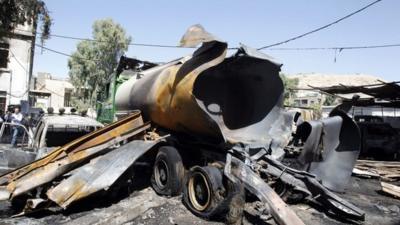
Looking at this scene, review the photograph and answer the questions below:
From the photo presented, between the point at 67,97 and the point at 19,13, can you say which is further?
the point at 67,97

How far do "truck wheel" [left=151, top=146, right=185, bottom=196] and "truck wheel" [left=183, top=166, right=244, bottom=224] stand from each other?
41 centimetres

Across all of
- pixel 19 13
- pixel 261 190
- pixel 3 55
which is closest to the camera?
pixel 261 190

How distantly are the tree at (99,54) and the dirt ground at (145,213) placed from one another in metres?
Result: 34.7

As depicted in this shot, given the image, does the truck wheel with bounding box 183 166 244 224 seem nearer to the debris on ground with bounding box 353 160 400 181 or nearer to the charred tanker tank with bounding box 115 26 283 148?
the charred tanker tank with bounding box 115 26 283 148

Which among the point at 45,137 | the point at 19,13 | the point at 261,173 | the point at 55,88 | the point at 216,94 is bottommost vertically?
the point at 55,88

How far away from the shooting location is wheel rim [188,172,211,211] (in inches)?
263

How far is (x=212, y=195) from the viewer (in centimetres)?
645

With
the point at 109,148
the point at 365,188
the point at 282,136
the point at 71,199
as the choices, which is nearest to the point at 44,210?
the point at 71,199

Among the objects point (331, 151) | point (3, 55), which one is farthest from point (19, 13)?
point (3, 55)

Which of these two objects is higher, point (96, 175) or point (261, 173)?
point (261, 173)

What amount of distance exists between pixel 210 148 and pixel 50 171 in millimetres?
2830

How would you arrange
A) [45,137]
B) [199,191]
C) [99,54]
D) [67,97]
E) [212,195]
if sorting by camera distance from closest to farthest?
[212,195] → [199,191] → [45,137] → [99,54] → [67,97]

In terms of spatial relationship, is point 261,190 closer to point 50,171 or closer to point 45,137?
point 50,171

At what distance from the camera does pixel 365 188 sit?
34.4ft
